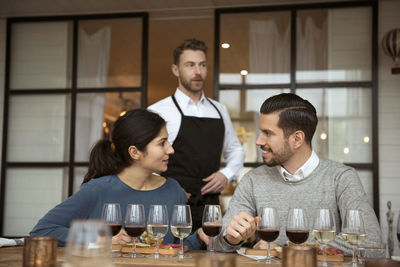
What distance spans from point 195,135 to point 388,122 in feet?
5.92

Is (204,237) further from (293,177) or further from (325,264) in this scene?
(325,264)

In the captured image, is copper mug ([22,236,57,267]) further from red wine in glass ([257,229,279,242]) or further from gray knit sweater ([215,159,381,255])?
gray knit sweater ([215,159,381,255])

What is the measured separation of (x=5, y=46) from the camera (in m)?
4.85

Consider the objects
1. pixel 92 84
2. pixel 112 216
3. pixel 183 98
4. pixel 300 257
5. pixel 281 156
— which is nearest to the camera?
pixel 300 257

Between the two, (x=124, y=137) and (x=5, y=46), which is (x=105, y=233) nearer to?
(x=124, y=137)

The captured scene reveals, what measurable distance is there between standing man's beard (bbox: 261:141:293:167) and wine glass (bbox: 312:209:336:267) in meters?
0.69

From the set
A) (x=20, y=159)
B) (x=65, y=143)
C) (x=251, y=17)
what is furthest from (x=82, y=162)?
(x=251, y=17)

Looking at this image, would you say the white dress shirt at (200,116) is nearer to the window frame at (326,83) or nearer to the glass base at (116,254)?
the window frame at (326,83)

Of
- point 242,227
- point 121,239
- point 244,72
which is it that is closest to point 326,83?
point 244,72

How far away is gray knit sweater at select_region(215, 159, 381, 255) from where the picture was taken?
2082 millimetres

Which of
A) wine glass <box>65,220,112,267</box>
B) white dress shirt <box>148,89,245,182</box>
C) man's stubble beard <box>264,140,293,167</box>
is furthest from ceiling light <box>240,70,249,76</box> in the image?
wine glass <box>65,220,112,267</box>

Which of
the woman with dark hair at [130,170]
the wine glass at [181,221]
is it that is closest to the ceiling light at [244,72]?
the woman with dark hair at [130,170]

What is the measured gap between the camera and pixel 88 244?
2.81 feet

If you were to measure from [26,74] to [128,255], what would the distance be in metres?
3.54
